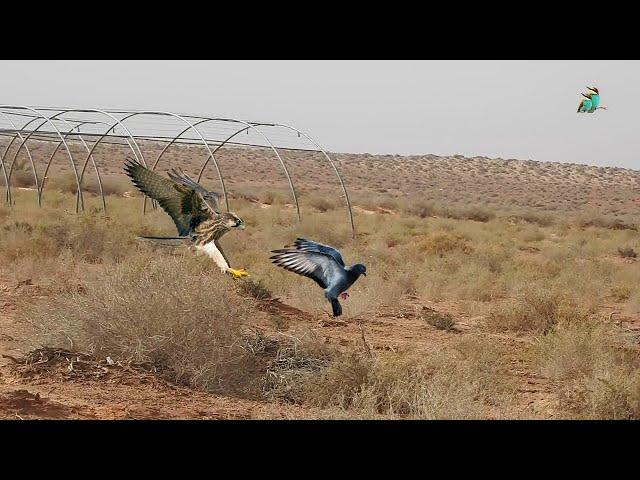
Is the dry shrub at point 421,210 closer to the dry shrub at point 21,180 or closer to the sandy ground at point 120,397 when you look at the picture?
the dry shrub at point 21,180

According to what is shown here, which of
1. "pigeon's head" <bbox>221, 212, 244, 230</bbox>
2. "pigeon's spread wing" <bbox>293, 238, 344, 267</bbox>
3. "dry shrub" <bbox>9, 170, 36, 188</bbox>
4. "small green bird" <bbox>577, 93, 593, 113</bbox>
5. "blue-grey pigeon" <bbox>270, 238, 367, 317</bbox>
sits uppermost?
"small green bird" <bbox>577, 93, 593, 113</bbox>

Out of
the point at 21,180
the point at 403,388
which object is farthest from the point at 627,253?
the point at 21,180

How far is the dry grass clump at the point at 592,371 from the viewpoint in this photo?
24.7ft

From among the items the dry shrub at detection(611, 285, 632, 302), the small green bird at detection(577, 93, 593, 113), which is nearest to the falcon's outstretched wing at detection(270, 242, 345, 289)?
the small green bird at detection(577, 93, 593, 113)

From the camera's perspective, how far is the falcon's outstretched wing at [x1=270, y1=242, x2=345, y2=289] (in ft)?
16.8

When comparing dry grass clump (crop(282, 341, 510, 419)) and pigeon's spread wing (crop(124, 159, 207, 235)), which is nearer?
pigeon's spread wing (crop(124, 159, 207, 235))

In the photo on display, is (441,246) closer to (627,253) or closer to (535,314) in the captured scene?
(627,253)

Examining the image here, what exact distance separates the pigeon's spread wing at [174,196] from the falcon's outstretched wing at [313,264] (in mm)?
532

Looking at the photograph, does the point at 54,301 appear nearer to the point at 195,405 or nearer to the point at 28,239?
the point at 195,405

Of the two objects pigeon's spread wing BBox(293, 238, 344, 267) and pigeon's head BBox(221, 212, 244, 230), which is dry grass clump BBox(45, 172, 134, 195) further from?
pigeon's head BBox(221, 212, 244, 230)

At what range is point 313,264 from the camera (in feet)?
17.1

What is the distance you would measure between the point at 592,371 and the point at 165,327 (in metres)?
4.69

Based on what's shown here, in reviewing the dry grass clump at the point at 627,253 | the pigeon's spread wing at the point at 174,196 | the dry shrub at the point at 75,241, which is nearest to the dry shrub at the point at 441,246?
the dry grass clump at the point at 627,253
